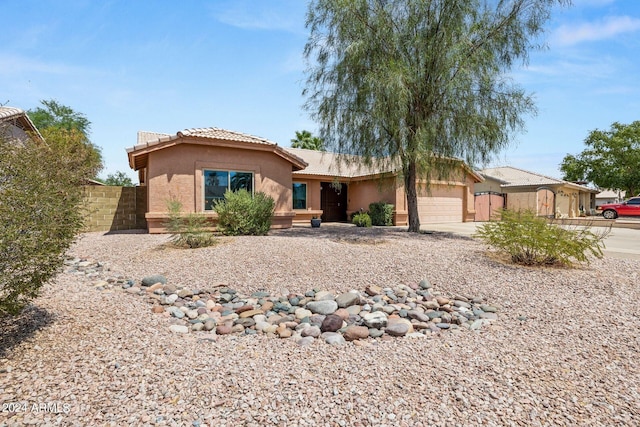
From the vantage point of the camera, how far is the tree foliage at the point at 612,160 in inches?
1372

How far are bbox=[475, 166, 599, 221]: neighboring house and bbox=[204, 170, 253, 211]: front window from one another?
731 inches

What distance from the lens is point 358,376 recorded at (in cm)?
343

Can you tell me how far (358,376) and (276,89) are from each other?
447 inches

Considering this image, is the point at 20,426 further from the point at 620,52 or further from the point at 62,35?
the point at 620,52

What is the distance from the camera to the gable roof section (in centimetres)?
1205

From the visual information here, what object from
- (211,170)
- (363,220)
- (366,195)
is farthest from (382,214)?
(211,170)

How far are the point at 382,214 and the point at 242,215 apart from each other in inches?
383

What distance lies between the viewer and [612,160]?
1449 inches

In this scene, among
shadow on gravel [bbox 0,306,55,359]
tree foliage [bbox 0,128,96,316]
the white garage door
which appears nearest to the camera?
tree foliage [bbox 0,128,96,316]

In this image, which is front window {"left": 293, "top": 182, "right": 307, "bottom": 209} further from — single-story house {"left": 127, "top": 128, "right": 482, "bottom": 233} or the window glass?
the window glass

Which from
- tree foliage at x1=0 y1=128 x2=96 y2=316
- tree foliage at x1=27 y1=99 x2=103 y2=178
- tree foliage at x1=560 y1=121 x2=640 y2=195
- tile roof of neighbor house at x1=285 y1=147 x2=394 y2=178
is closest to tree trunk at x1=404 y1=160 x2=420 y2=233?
tile roof of neighbor house at x1=285 y1=147 x2=394 y2=178

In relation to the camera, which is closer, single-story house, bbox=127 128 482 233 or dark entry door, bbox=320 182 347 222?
single-story house, bbox=127 128 482 233

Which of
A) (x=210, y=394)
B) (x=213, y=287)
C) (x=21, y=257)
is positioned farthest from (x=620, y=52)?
(x=21, y=257)

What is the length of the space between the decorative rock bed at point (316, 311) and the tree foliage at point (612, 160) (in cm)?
4089
